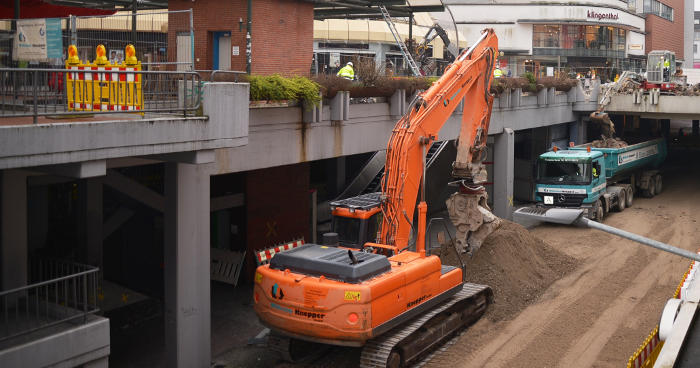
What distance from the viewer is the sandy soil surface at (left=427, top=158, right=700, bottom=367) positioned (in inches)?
544

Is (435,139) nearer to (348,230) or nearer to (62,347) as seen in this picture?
(348,230)

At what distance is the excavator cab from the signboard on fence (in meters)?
6.09

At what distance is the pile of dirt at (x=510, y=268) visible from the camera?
16.9 m

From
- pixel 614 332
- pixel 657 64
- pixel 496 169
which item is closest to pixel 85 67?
pixel 614 332

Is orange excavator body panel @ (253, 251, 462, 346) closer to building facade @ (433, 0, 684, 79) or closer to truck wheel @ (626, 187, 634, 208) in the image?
truck wheel @ (626, 187, 634, 208)

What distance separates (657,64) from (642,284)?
84.8 ft

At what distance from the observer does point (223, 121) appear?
1160 centimetres

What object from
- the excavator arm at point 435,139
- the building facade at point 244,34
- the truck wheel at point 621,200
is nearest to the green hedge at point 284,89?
the excavator arm at point 435,139

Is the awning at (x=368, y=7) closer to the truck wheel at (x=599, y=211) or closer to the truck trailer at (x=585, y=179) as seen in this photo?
the truck trailer at (x=585, y=179)

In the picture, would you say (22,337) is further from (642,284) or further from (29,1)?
(642,284)

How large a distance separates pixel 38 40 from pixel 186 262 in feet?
13.8

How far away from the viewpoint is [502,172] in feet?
86.3

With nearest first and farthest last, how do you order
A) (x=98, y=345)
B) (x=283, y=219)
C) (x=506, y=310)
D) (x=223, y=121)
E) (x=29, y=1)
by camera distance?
(x=98, y=345), (x=223, y=121), (x=506, y=310), (x=29, y=1), (x=283, y=219)

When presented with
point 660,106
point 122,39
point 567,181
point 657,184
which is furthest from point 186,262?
point 657,184
